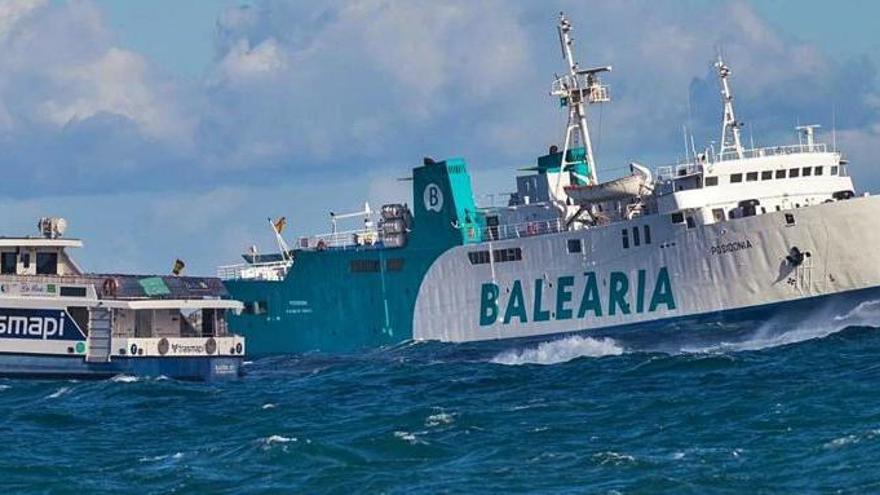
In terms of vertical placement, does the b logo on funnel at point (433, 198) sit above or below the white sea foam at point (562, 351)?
above

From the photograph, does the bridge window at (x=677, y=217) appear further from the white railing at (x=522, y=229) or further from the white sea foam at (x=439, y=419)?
the white sea foam at (x=439, y=419)

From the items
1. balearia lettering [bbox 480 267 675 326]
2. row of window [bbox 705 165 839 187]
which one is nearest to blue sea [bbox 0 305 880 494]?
balearia lettering [bbox 480 267 675 326]

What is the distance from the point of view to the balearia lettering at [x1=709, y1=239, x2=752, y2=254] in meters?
66.8

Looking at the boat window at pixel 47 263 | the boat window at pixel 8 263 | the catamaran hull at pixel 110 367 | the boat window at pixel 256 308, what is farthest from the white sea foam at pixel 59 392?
the boat window at pixel 256 308

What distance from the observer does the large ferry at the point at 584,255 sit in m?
66.0

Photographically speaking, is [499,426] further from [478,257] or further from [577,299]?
[478,257]

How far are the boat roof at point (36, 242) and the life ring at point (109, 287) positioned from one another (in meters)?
3.03

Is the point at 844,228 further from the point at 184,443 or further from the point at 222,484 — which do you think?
the point at 222,484

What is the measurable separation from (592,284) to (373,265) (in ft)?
41.7

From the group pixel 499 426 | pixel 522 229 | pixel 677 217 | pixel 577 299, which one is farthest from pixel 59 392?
pixel 677 217

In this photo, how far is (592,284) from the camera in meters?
71.8

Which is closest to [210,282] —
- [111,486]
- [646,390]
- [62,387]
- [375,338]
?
[62,387]

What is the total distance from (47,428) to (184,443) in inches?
266

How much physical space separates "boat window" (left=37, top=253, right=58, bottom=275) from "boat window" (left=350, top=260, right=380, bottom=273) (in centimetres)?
1783
